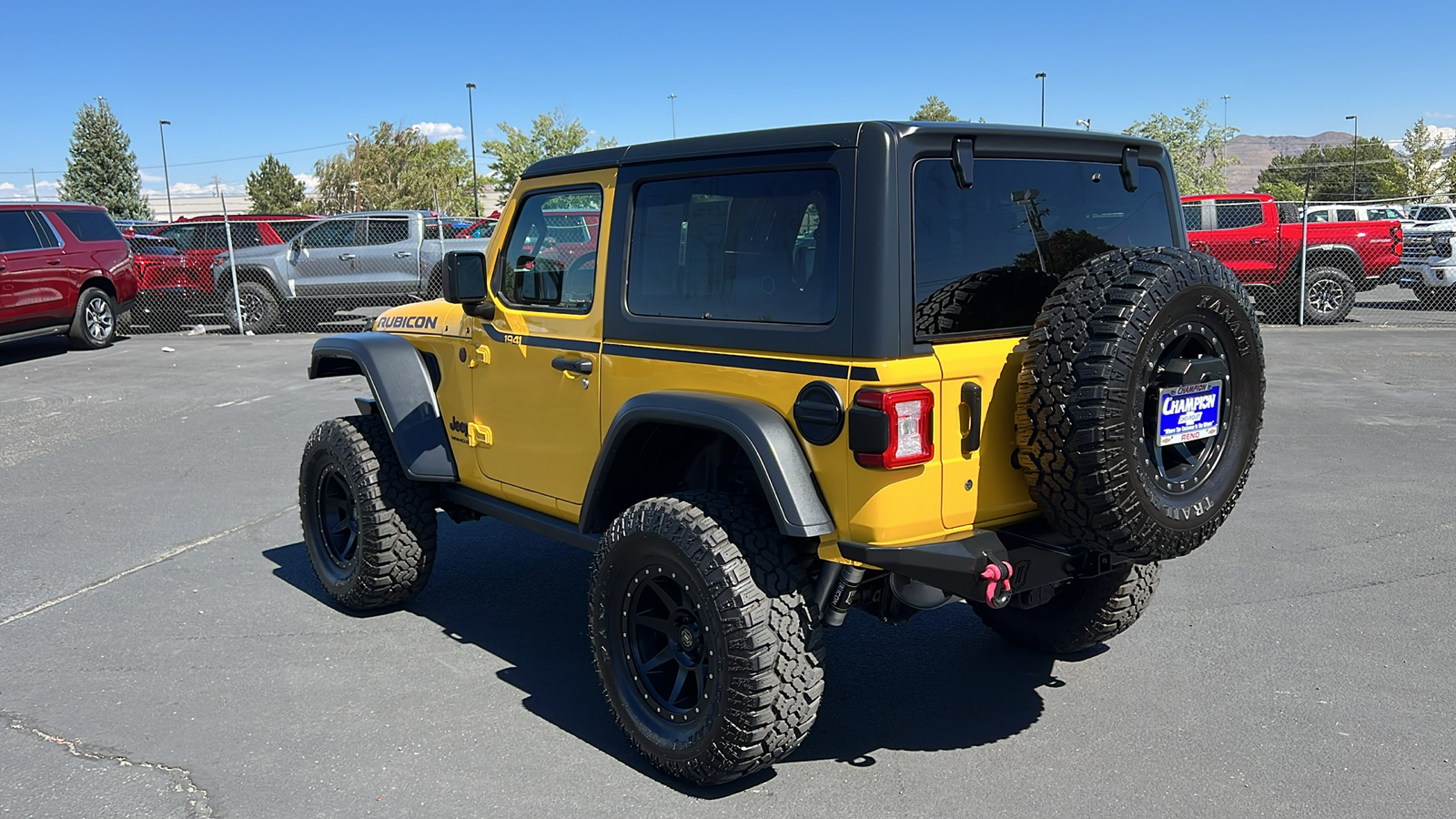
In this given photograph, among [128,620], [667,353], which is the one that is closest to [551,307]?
[667,353]

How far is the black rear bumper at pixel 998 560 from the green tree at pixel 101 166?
62.1 metres

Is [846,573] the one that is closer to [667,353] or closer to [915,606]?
[915,606]

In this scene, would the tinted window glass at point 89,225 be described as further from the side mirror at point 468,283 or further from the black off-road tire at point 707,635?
the black off-road tire at point 707,635

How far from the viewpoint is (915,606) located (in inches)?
139

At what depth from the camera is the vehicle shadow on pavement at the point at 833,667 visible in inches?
152

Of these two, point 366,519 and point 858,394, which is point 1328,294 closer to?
point 366,519

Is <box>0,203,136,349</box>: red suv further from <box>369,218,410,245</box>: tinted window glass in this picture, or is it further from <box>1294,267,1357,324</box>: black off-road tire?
<box>1294,267,1357,324</box>: black off-road tire

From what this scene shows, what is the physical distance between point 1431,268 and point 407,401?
1851 cm

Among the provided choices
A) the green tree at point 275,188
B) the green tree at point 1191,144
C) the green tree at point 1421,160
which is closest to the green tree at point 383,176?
the green tree at point 275,188

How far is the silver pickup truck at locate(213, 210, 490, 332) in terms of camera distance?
17.0 metres

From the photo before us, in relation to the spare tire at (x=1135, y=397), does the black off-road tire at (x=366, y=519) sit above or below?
below

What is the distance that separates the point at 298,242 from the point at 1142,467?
1603 centimetres

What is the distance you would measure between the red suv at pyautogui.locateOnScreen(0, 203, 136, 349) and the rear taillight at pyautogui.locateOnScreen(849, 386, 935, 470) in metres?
13.9

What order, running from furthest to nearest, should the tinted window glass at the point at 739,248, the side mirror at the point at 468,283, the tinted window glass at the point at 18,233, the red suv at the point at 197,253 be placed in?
the red suv at the point at 197,253 → the tinted window glass at the point at 18,233 → the side mirror at the point at 468,283 → the tinted window glass at the point at 739,248
